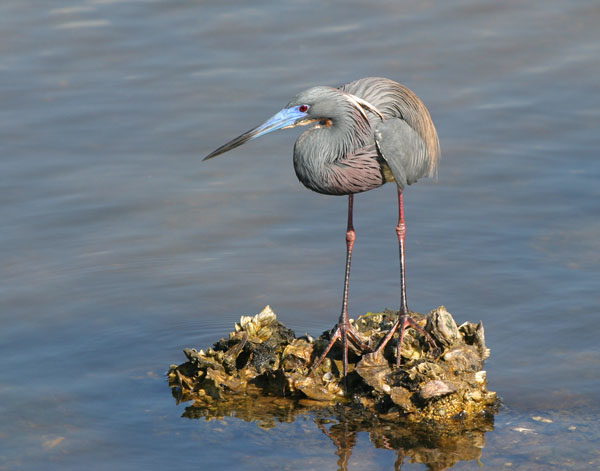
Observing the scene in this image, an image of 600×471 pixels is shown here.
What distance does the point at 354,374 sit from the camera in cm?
671

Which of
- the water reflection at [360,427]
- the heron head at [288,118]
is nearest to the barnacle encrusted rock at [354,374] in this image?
the water reflection at [360,427]

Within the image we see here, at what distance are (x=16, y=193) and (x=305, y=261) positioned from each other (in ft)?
9.11

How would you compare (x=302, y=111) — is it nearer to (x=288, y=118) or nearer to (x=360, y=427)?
(x=288, y=118)

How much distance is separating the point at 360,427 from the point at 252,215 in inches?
130

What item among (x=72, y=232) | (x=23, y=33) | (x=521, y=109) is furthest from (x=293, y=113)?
(x=23, y=33)

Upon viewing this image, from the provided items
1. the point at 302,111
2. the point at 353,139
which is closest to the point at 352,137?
the point at 353,139

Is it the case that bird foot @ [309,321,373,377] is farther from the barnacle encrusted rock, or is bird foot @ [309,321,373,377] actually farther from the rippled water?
the rippled water

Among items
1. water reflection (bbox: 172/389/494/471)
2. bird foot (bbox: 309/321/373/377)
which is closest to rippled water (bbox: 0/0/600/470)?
water reflection (bbox: 172/389/494/471)

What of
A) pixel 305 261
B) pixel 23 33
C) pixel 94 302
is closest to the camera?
pixel 94 302

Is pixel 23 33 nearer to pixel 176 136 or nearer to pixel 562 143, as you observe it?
pixel 176 136

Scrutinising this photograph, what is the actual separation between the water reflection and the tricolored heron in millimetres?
319

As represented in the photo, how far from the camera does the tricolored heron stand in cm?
645

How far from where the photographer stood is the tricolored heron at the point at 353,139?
6.45 meters

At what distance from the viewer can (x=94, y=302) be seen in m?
8.13
